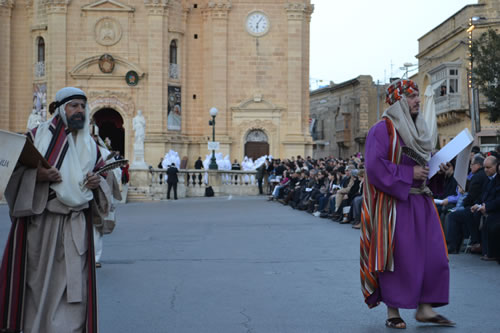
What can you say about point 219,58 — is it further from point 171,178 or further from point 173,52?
point 171,178

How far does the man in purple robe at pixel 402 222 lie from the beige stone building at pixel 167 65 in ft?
120

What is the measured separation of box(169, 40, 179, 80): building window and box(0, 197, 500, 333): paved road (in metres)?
28.7

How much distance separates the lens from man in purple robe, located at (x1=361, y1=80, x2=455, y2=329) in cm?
667

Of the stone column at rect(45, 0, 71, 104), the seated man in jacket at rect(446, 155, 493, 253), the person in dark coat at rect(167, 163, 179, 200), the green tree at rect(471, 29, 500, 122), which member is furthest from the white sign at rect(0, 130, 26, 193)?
the stone column at rect(45, 0, 71, 104)

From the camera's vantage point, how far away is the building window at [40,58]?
44.3 meters

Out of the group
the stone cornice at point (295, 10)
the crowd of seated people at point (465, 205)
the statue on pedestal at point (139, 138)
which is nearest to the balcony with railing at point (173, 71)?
the stone cornice at point (295, 10)

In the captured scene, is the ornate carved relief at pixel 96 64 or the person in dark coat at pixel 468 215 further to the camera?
the ornate carved relief at pixel 96 64

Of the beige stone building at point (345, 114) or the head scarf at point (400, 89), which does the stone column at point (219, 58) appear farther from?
the head scarf at point (400, 89)

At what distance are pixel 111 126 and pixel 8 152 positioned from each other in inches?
1694

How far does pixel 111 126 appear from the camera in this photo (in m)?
47.7

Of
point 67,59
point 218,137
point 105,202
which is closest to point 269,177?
point 218,137

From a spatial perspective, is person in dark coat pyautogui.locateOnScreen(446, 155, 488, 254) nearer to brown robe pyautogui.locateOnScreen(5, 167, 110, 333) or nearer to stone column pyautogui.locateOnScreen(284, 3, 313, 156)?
brown robe pyautogui.locateOnScreen(5, 167, 110, 333)

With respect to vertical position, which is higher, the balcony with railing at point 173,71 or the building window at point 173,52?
the building window at point 173,52

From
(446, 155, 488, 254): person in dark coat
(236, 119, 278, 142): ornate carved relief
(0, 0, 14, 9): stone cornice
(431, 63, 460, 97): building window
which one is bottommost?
(446, 155, 488, 254): person in dark coat
